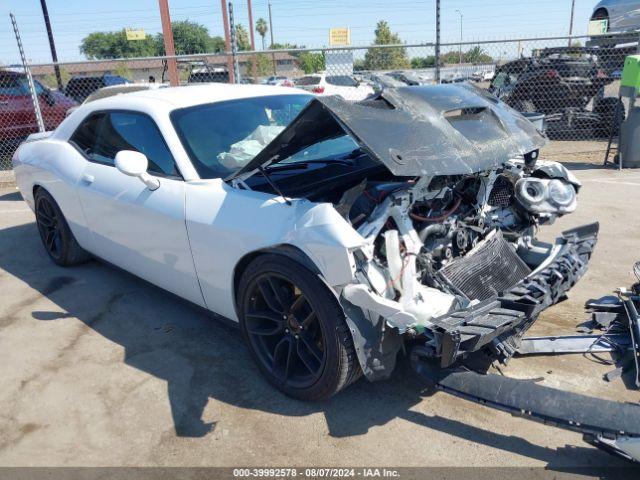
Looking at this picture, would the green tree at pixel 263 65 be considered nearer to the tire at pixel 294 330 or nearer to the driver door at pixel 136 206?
the driver door at pixel 136 206

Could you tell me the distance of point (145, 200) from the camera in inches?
136

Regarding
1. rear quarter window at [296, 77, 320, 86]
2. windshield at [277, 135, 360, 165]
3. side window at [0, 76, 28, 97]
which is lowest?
rear quarter window at [296, 77, 320, 86]

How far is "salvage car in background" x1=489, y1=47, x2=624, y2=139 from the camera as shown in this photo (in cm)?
1118

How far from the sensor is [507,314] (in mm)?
2582

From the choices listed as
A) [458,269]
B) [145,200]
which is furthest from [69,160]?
[458,269]

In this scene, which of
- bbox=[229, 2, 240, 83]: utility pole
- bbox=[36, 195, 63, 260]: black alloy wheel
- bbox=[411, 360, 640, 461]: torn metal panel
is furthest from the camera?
bbox=[229, 2, 240, 83]: utility pole

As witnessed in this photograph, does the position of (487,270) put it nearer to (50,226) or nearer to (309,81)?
(50,226)

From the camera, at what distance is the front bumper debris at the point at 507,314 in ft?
7.84

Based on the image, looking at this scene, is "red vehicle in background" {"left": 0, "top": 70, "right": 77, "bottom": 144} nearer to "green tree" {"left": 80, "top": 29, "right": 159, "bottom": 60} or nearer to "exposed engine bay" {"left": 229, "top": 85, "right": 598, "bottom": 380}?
"exposed engine bay" {"left": 229, "top": 85, "right": 598, "bottom": 380}

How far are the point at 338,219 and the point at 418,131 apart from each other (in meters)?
0.67

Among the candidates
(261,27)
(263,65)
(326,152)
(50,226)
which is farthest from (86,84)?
(261,27)

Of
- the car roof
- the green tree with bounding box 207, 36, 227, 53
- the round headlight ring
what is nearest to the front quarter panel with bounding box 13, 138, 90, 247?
the car roof

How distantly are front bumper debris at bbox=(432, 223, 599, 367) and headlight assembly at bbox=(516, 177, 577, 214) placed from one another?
0.97 ft

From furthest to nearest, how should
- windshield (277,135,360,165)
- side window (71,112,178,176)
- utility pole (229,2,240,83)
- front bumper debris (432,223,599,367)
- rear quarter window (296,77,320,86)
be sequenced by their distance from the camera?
rear quarter window (296,77,320,86) → utility pole (229,2,240,83) → windshield (277,135,360,165) → side window (71,112,178,176) → front bumper debris (432,223,599,367)
